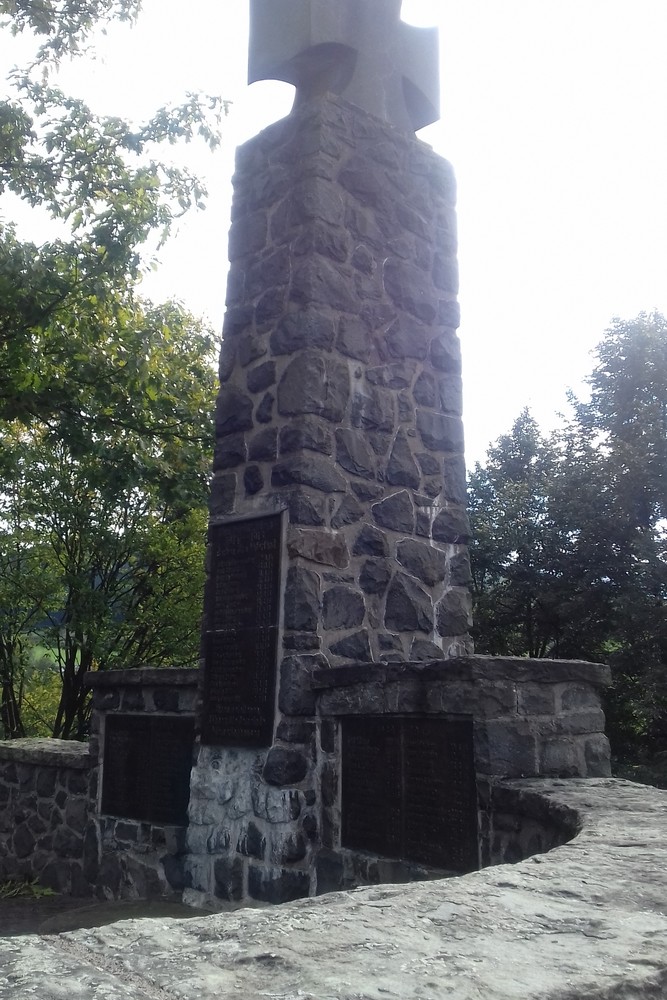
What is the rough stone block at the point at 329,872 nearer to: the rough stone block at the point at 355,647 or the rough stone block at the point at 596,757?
the rough stone block at the point at 355,647

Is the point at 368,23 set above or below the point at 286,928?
above

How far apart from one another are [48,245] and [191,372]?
9.93ft

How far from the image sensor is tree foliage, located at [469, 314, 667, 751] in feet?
41.8

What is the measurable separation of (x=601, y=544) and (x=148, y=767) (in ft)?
29.7

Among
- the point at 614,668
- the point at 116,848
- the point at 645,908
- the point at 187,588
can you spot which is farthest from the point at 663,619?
the point at 645,908

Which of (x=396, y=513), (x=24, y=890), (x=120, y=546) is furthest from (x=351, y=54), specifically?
(x=120, y=546)

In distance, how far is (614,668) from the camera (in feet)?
41.8

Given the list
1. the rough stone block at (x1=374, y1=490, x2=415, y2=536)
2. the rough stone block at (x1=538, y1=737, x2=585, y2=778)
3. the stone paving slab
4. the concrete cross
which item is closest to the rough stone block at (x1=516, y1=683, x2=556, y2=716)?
the rough stone block at (x1=538, y1=737, x2=585, y2=778)

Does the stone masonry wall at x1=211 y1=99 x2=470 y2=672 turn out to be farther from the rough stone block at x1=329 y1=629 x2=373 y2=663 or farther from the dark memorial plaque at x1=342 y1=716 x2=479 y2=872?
the dark memorial plaque at x1=342 y1=716 x2=479 y2=872

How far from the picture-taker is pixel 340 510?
571 cm

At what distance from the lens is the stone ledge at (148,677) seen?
6164 mm

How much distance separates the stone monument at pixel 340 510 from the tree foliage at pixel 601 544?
7214mm

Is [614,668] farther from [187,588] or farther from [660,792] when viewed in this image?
[660,792]

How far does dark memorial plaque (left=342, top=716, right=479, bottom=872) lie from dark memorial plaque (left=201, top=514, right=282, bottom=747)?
626 millimetres
